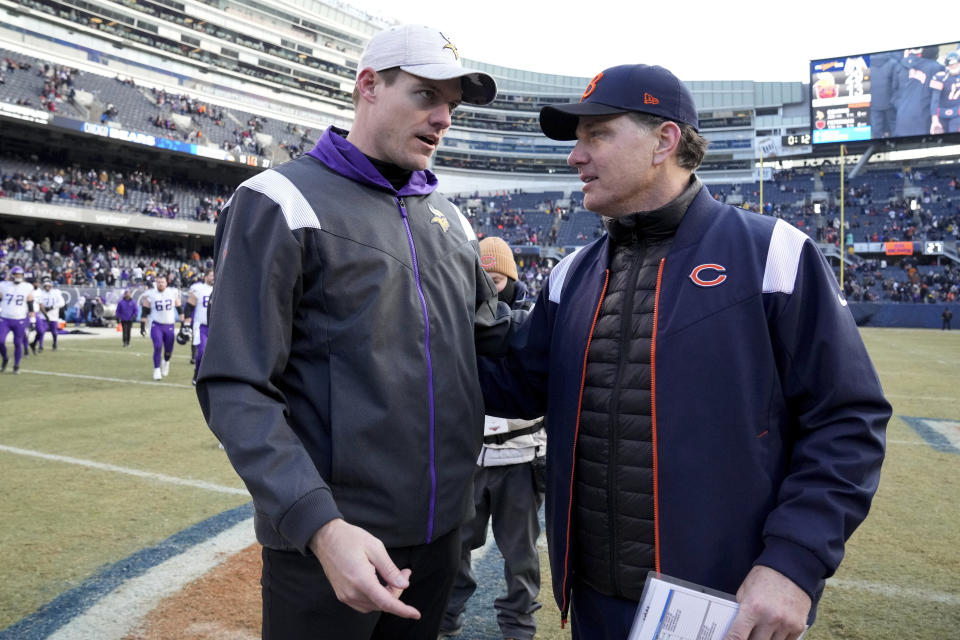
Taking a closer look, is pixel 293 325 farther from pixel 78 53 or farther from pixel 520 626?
pixel 78 53

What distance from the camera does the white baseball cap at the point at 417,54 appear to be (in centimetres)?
187

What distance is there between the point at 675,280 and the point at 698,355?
240mm

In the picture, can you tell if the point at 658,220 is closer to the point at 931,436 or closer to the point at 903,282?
the point at 931,436

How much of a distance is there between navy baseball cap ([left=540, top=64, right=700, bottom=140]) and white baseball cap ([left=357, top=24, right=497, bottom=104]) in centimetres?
37

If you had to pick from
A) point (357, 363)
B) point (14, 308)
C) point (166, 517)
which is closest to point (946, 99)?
point (14, 308)

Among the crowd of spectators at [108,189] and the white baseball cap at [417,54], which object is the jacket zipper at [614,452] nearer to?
the white baseball cap at [417,54]

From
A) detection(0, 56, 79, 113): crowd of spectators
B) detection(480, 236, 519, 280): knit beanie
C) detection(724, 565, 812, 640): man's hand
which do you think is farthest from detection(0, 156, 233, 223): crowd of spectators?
detection(724, 565, 812, 640): man's hand

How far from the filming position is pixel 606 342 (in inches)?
77.6

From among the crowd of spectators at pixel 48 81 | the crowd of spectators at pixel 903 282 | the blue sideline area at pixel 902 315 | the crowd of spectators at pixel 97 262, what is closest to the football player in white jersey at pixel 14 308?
the crowd of spectators at pixel 97 262

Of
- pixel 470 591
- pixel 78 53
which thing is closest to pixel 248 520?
pixel 470 591

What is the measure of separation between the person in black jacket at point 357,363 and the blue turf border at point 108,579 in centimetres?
203

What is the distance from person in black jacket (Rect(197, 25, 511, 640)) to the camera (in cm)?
151

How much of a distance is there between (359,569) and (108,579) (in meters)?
2.99

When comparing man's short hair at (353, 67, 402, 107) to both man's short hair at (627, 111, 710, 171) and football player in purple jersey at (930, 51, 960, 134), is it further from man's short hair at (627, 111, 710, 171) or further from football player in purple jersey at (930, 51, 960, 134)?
football player in purple jersey at (930, 51, 960, 134)
